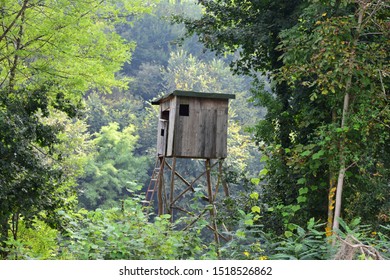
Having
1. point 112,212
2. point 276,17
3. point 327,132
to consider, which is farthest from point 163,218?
point 276,17

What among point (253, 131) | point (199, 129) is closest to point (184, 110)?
point (199, 129)

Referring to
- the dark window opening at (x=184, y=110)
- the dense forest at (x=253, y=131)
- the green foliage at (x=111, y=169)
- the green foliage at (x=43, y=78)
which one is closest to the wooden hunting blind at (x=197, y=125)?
the dark window opening at (x=184, y=110)

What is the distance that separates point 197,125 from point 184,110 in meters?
0.46

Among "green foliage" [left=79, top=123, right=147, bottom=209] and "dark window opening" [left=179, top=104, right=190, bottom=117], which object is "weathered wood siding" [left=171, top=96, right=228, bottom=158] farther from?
"green foliage" [left=79, top=123, right=147, bottom=209]

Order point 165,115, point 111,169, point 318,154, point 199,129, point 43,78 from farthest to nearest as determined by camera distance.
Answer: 1. point 111,169
2. point 165,115
3. point 199,129
4. point 43,78
5. point 318,154

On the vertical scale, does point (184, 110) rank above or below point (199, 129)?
above

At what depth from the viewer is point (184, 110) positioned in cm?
1719

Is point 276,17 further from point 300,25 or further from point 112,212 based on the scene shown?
point 112,212

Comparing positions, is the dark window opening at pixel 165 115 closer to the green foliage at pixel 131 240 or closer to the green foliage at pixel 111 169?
the green foliage at pixel 131 240

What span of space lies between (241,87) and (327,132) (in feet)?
122

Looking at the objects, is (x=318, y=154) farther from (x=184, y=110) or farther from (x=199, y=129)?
(x=184, y=110)

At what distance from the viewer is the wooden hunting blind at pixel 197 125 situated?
55.5 feet

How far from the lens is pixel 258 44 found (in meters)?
13.6

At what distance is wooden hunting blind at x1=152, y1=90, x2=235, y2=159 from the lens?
1692 centimetres
